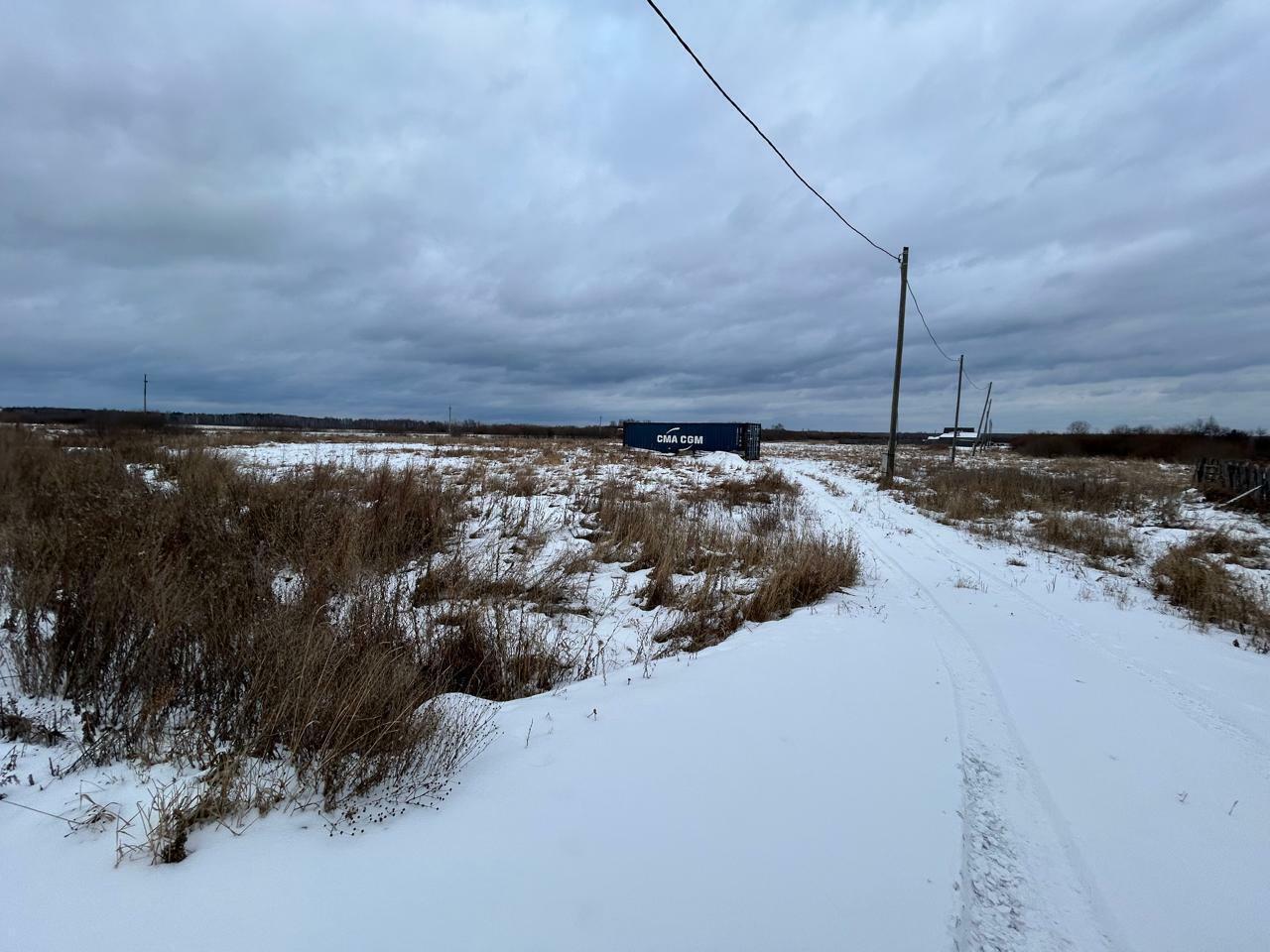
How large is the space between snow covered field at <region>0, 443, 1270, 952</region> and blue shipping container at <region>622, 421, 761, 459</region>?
31.2 metres

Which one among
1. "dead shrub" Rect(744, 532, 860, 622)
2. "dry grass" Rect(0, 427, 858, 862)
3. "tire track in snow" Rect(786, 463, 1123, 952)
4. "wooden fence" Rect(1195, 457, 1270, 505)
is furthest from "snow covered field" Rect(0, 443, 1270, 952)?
"wooden fence" Rect(1195, 457, 1270, 505)

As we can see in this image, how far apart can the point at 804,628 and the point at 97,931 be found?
15.5ft

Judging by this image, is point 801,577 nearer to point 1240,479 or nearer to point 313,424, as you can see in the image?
point 1240,479

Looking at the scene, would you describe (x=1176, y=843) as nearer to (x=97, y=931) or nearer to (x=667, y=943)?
(x=667, y=943)

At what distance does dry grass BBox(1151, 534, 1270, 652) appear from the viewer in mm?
5586

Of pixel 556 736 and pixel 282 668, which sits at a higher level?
pixel 282 668

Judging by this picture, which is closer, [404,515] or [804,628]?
[804,628]

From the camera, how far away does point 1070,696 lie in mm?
3836

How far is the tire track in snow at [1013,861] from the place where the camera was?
1.93 meters

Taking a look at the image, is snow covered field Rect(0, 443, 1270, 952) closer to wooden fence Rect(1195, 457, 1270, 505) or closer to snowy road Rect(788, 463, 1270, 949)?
snowy road Rect(788, 463, 1270, 949)

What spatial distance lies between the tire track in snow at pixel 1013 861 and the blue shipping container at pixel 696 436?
104 ft

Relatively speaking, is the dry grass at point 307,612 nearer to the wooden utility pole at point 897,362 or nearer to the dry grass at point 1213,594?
the dry grass at point 1213,594

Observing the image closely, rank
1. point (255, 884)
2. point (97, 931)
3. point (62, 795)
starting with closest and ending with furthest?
point (97, 931) → point (255, 884) → point (62, 795)

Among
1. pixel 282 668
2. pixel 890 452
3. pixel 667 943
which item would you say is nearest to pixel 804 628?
pixel 667 943
